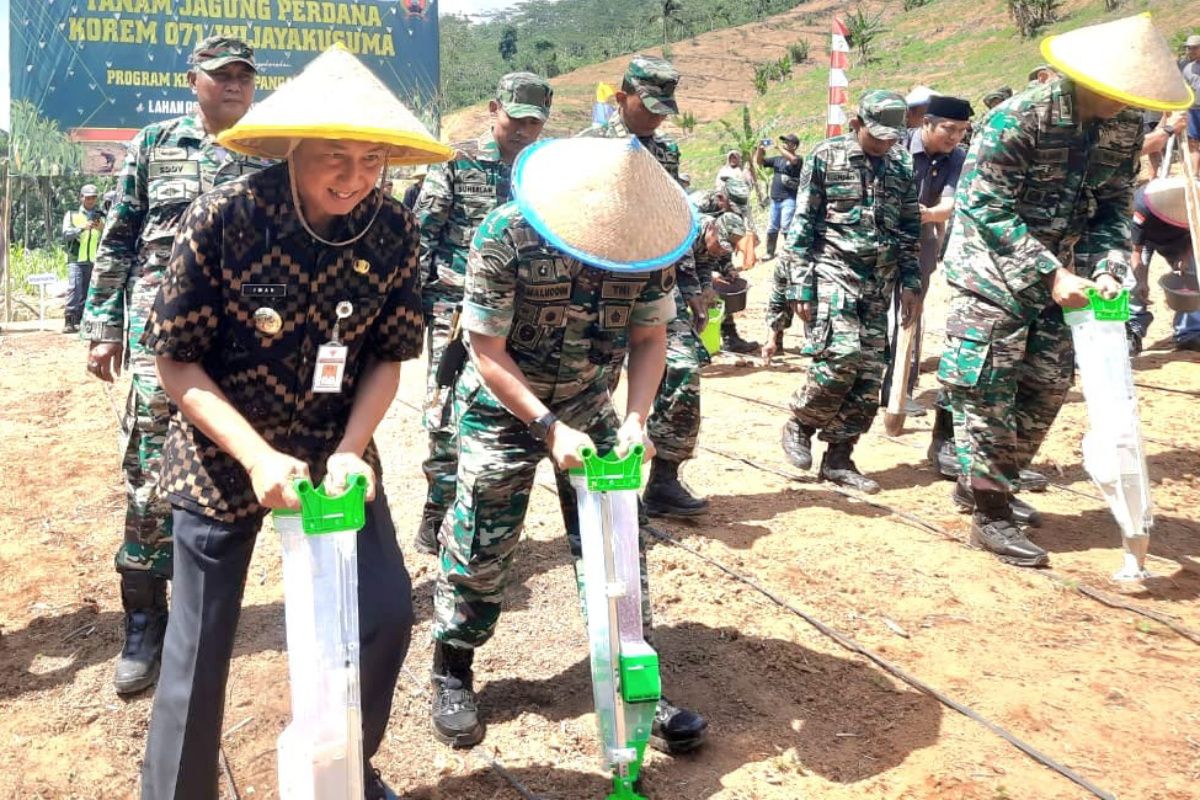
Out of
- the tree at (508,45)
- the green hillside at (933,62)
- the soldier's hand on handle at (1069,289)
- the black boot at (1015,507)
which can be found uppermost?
the tree at (508,45)

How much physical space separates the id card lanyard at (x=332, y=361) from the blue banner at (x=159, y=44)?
16289 millimetres

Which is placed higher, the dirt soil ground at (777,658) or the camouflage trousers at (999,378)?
the camouflage trousers at (999,378)

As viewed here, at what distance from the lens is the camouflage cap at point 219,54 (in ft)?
11.7

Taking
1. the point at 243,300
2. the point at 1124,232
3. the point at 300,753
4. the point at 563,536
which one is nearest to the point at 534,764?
the point at 300,753

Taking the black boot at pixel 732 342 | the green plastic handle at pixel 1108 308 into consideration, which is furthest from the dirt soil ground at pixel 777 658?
the black boot at pixel 732 342

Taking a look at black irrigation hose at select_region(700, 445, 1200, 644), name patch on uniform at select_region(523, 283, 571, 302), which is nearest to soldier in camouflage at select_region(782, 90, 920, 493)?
black irrigation hose at select_region(700, 445, 1200, 644)

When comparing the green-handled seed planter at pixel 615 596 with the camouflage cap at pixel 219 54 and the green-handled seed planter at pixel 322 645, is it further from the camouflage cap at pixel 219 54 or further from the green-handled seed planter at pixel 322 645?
the camouflage cap at pixel 219 54

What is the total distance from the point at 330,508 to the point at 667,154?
3.23 meters

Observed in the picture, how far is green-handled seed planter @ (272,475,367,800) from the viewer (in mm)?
2088

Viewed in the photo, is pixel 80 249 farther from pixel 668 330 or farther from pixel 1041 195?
pixel 1041 195

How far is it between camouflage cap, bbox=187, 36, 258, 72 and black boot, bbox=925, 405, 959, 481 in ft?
13.3

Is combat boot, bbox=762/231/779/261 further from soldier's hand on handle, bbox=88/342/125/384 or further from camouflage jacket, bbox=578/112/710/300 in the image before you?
soldier's hand on handle, bbox=88/342/125/384

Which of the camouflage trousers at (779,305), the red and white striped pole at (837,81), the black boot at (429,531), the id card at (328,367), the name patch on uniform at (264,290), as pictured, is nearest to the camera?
the name patch on uniform at (264,290)

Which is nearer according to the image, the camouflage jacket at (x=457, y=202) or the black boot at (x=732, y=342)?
the camouflage jacket at (x=457, y=202)
